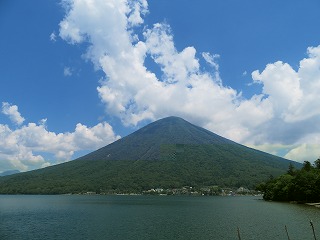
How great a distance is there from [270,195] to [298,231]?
10797 centimetres

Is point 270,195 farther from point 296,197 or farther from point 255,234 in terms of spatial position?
point 255,234

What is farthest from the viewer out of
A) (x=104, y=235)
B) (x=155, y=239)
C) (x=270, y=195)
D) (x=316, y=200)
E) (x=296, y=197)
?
(x=270, y=195)

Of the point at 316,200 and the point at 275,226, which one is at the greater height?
the point at 316,200

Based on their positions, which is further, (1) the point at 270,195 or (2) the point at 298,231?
(1) the point at 270,195

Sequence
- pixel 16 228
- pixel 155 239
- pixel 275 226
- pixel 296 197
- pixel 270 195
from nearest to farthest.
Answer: pixel 155 239, pixel 275 226, pixel 16 228, pixel 296 197, pixel 270 195

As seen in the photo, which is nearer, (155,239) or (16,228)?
(155,239)

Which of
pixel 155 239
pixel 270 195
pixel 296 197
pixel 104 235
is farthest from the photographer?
pixel 270 195

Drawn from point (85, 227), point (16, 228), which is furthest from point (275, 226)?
point (16, 228)

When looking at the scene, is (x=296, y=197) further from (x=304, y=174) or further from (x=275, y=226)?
(x=275, y=226)

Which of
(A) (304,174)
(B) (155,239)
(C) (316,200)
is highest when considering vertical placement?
(A) (304,174)

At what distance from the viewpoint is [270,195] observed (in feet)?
526

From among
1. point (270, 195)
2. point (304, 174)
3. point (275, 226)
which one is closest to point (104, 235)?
point (275, 226)

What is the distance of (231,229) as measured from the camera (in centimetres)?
6278

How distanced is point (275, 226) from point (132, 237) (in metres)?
27.7
